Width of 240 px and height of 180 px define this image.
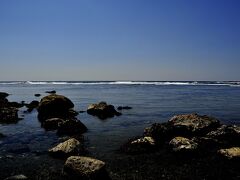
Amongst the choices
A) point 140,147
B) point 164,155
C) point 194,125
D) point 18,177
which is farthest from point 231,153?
point 18,177

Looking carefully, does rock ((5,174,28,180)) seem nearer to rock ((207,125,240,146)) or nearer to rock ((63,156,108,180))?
rock ((63,156,108,180))

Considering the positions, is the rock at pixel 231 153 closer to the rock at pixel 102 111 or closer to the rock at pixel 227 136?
the rock at pixel 227 136

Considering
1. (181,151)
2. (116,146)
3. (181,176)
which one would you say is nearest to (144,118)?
(116,146)

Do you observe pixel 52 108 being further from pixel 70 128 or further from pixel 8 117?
pixel 70 128

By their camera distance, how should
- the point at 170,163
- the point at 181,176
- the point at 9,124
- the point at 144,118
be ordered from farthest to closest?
the point at 144,118 → the point at 9,124 → the point at 170,163 → the point at 181,176

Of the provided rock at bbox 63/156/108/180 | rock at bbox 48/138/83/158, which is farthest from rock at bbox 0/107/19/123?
rock at bbox 63/156/108/180

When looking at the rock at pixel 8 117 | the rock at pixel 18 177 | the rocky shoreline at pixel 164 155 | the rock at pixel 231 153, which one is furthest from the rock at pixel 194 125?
the rock at pixel 8 117

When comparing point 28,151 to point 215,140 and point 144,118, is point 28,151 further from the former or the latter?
point 144,118

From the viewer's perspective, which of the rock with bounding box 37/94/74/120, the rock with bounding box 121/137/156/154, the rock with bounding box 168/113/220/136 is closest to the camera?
the rock with bounding box 121/137/156/154

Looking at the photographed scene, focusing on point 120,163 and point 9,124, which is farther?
point 9,124

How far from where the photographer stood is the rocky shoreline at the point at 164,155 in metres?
11.1

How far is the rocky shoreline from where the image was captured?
36.3ft

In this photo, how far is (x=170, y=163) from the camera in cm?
1252

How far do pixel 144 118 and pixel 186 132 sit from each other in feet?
26.2
